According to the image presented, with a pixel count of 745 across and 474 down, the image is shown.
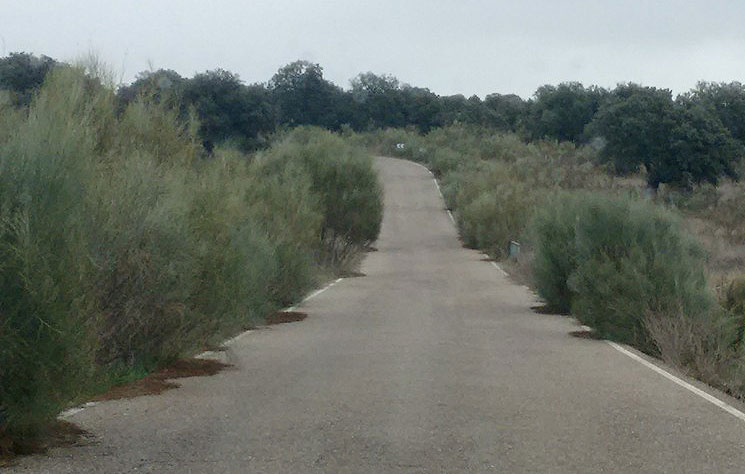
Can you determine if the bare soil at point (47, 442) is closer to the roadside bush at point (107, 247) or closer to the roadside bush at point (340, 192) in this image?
the roadside bush at point (107, 247)

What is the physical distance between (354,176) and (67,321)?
36.6 meters

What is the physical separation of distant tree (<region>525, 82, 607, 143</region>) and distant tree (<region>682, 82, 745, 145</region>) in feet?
66.1

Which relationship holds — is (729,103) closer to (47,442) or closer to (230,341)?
(230,341)

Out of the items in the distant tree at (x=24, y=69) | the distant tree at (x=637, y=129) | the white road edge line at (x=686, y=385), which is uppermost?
the distant tree at (x=637, y=129)

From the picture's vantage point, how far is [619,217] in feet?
78.0

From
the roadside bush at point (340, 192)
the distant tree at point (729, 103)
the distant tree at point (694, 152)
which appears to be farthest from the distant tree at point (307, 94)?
the roadside bush at point (340, 192)

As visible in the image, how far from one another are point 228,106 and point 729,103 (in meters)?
62.7

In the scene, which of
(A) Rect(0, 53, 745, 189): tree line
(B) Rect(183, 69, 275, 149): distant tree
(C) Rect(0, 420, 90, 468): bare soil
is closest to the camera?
(C) Rect(0, 420, 90, 468): bare soil

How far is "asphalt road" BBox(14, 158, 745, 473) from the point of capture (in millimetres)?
9695

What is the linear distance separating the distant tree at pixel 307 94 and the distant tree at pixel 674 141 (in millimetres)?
60388

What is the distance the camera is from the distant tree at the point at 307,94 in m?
138

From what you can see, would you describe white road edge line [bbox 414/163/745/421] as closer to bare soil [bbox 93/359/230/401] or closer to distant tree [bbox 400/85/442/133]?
bare soil [bbox 93/359/230/401]

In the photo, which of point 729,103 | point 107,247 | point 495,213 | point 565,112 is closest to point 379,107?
point 565,112

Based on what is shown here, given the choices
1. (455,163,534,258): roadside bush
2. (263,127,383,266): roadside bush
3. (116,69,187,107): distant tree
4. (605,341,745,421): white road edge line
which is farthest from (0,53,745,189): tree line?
(455,163,534,258): roadside bush
